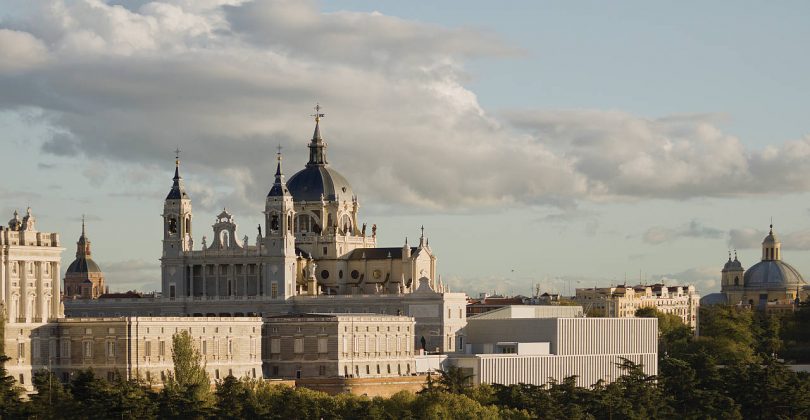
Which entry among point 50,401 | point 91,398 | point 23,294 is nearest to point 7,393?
point 50,401

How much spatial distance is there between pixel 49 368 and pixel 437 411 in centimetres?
3368

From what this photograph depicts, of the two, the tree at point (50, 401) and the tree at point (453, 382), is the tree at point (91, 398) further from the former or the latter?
the tree at point (453, 382)

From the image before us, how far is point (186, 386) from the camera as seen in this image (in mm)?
148375

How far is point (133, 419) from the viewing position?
138m

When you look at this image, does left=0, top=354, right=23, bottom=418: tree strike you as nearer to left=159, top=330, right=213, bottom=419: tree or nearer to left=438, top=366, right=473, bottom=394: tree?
left=159, top=330, right=213, bottom=419: tree

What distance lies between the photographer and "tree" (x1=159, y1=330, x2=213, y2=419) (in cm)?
14112

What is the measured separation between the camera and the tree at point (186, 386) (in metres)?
141

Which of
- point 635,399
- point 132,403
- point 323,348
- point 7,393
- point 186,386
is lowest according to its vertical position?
point 635,399

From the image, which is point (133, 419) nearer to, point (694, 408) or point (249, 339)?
point (249, 339)

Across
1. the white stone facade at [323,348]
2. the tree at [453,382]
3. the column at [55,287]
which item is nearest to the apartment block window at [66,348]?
the column at [55,287]

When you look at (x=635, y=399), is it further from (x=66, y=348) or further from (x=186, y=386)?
(x=66, y=348)

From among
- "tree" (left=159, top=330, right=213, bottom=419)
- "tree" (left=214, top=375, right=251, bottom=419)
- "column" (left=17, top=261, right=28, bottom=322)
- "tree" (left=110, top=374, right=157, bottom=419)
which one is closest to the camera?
"tree" (left=110, top=374, right=157, bottom=419)

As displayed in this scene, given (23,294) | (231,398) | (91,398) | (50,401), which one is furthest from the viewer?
(23,294)

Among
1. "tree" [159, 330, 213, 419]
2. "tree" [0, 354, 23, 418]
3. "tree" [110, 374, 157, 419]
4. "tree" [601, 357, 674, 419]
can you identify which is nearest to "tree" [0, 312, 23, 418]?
"tree" [0, 354, 23, 418]
